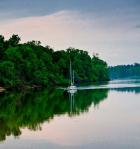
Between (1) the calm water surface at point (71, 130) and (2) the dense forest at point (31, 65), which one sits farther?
(2) the dense forest at point (31, 65)

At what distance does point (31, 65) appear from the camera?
311 ft

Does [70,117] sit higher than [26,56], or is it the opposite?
[26,56]

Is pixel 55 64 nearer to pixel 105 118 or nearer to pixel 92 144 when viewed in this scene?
pixel 105 118

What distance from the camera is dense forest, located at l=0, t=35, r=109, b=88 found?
3220 inches

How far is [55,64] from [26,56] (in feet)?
58.9

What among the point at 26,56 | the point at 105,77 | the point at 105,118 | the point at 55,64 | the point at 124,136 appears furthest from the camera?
the point at 105,77

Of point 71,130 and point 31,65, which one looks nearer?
point 71,130

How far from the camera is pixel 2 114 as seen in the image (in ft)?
119

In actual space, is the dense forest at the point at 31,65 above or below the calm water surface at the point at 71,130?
above

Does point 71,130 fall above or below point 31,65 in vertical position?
below

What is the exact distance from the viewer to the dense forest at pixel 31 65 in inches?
3220

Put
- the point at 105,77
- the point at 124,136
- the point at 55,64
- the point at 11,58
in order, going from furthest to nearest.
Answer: the point at 105,77, the point at 55,64, the point at 11,58, the point at 124,136

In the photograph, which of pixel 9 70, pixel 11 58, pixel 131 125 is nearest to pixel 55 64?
pixel 11 58

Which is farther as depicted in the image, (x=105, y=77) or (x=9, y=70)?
(x=105, y=77)
